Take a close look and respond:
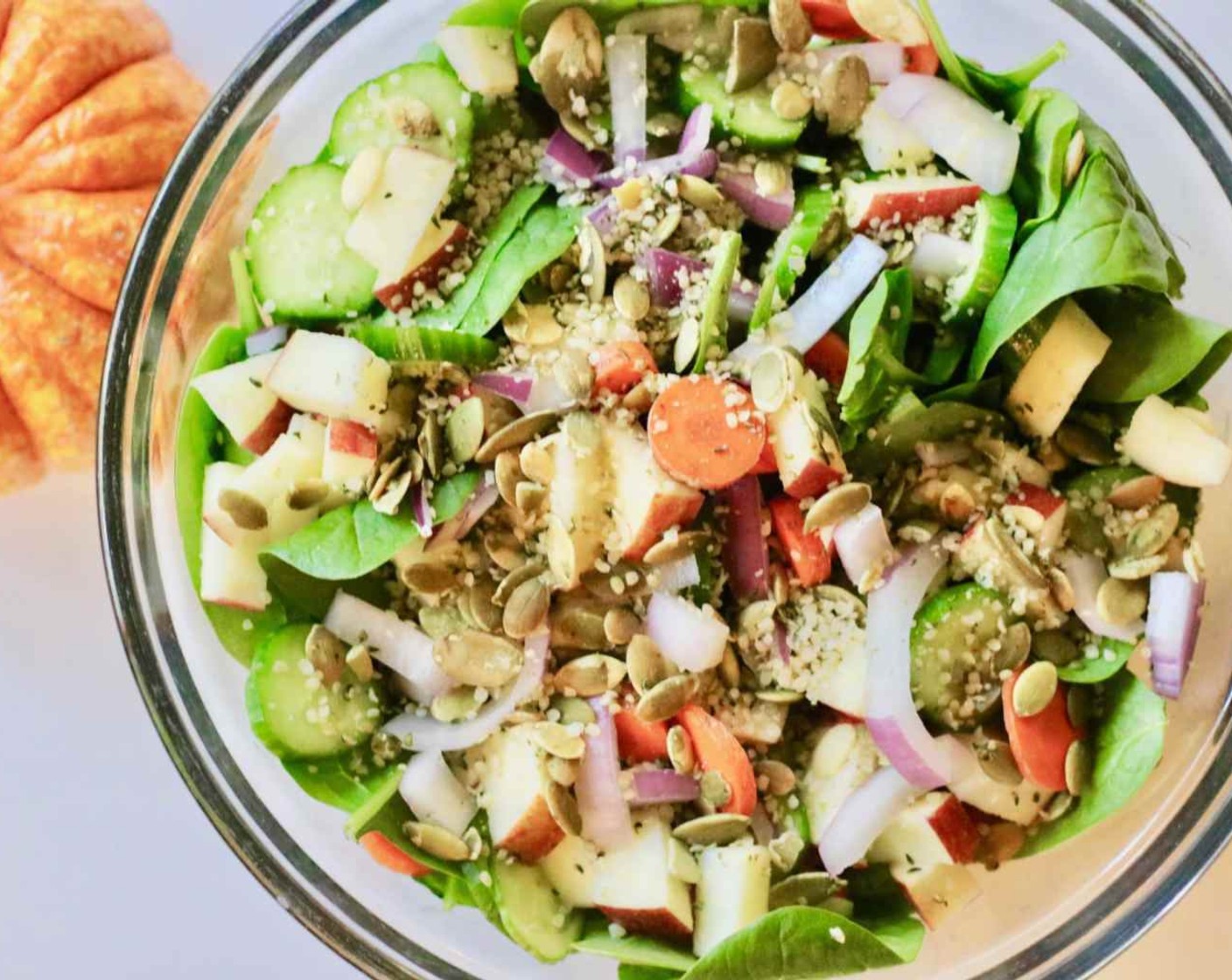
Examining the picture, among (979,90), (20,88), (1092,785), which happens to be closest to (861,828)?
(1092,785)

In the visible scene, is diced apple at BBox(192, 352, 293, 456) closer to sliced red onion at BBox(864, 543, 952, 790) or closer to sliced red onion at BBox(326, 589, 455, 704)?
sliced red onion at BBox(326, 589, 455, 704)

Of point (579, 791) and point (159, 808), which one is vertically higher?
point (579, 791)

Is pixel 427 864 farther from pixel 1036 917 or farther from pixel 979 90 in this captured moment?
pixel 979 90

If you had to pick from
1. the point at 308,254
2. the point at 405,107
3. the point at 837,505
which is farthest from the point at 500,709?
the point at 405,107

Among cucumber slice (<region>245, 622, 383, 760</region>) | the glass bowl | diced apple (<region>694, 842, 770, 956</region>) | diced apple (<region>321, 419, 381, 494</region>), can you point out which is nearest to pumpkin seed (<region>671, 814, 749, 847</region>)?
diced apple (<region>694, 842, 770, 956</region>)

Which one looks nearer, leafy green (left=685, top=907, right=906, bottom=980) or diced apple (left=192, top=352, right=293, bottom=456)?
leafy green (left=685, top=907, right=906, bottom=980)

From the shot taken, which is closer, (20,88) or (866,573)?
(866,573)

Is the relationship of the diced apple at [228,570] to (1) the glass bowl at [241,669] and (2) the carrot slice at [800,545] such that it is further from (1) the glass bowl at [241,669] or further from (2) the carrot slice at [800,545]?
(2) the carrot slice at [800,545]

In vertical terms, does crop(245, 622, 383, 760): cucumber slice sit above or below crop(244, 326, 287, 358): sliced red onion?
below
